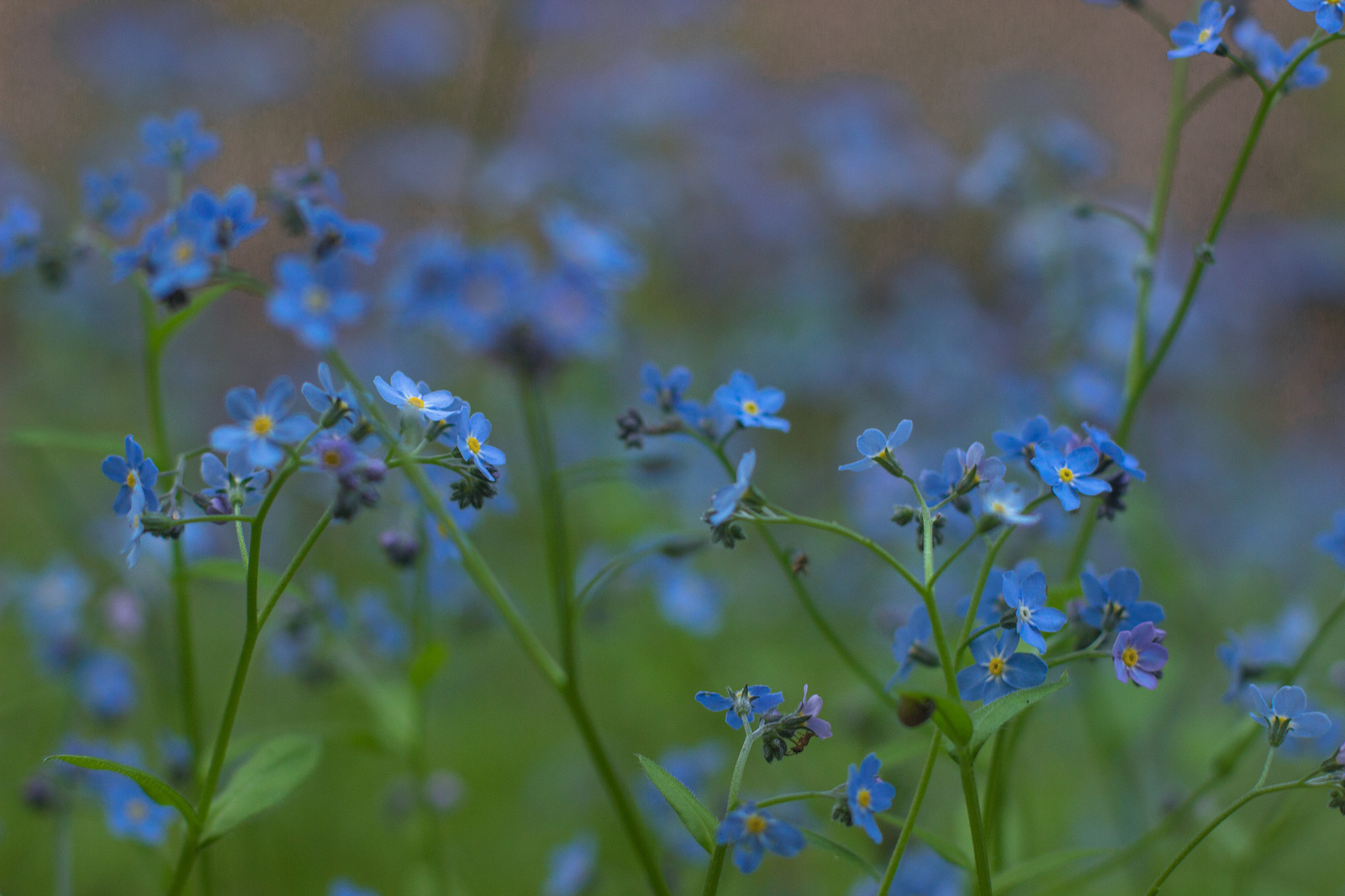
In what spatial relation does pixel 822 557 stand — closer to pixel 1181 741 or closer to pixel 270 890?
pixel 1181 741

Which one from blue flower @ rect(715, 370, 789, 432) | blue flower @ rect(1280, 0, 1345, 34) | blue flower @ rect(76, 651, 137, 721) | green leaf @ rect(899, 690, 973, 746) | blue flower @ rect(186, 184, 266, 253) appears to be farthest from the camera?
blue flower @ rect(76, 651, 137, 721)

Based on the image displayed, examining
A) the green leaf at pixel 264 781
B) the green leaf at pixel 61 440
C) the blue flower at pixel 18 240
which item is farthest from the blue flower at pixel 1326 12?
the blue flower at pixel 18 240

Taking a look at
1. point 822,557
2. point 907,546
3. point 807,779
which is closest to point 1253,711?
point 807,779

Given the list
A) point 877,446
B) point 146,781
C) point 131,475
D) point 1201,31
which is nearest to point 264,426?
point 131,475

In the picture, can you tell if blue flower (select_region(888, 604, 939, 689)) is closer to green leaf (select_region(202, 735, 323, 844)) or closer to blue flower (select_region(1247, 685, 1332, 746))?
blue flower (select_region(1247, 685, 1332, 746))

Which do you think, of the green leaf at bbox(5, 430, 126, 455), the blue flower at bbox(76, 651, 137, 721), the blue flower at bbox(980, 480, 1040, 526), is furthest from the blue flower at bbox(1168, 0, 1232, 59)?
the blue flower at bbox(76, 651, 137, 721)

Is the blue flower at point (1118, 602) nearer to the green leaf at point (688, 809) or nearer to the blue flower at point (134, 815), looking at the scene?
the green leaf at point (688, 809)

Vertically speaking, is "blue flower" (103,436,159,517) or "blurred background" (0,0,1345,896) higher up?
"blurred background" (0,0,1345,896)

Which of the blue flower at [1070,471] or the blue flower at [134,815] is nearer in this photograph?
the blue flower at [1070,471]
